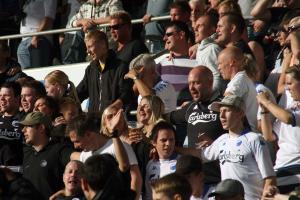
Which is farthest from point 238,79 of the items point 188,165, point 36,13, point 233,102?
point 36,13

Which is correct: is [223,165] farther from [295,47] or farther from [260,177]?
[295,47]

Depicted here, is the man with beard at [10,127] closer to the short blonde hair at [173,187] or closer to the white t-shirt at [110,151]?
the white t-shirt at [110,151]

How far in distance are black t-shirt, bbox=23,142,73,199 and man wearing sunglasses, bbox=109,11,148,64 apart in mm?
2413

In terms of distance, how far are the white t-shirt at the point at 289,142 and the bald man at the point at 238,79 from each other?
34cm

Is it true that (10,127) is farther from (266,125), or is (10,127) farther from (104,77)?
(266,125)

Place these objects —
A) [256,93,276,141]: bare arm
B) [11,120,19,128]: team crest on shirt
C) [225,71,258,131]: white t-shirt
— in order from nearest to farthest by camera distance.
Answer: [256,93,276,141]: bare arm < [225,71,258,131]: white t-shirt < [11,120,19,128]: team crest on shirt

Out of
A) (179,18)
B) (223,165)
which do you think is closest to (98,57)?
(179,18)

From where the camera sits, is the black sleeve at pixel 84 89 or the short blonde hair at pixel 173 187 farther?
the black sleeve at pixel 84 89

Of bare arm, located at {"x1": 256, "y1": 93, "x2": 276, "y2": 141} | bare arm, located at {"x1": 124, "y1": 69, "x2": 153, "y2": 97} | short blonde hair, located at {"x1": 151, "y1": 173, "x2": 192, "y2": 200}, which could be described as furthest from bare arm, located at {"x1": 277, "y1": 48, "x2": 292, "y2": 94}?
short blonde hair, located at {"x1": 151, "y1": 173, "x2": 192, "y2": 200}

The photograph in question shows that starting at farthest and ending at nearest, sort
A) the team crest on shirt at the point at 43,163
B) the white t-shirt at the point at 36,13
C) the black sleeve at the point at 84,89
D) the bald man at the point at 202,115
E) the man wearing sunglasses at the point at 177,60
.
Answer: the white t-shirt at the point at 36,13 < the black sleeve at the point at 84,89 < the man wearing sunglasses at the point at 177,60 < the team crest on shirt at the point at 43,163 < the bald man at the point at 202,115

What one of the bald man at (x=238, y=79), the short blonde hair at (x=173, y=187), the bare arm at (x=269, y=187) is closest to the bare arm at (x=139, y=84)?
the bald man at (x=238, y=79)

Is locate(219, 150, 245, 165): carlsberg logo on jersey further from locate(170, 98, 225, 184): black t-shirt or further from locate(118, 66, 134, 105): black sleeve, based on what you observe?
locate(118, 66, 134, 105): black sleeve

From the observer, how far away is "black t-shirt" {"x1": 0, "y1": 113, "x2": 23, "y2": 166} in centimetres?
1348

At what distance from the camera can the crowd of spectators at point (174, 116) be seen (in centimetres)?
1117
